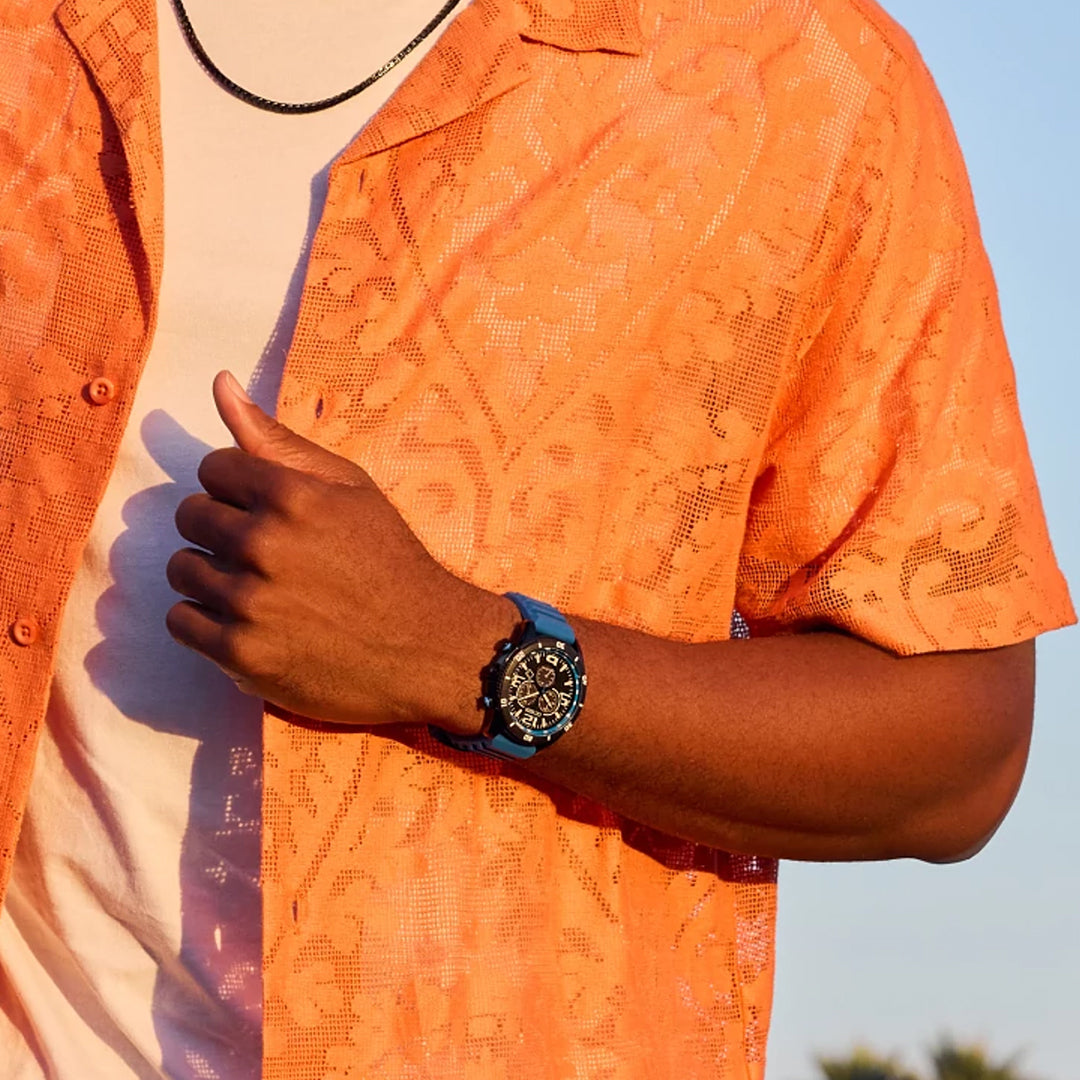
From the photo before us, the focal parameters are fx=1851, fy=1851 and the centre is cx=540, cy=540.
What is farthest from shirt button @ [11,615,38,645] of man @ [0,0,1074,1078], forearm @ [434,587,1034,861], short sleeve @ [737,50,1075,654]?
short sleeve @ [737,50,1075,654]

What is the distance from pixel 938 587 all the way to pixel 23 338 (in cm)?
98

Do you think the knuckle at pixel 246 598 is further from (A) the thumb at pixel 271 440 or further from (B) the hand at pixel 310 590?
(A) the thumb at pixel 271 440

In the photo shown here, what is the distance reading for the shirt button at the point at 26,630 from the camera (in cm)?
181

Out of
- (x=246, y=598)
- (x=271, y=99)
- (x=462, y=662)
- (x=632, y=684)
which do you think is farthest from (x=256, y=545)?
(x=271, y=99)

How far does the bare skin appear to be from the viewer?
5.48 feet

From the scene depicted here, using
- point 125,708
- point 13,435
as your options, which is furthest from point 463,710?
point 13,435

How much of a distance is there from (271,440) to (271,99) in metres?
0.49

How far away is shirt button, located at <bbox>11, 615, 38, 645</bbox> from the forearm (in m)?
0.51

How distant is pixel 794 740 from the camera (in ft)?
6.29

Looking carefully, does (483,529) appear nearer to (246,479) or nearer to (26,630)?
(246,479)

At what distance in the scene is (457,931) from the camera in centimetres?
178

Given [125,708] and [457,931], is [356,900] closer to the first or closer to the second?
[457,931]

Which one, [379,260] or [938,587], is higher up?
[379,260]

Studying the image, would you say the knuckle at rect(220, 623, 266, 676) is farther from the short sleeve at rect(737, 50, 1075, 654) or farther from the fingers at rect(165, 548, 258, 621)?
the short sleeve at rect(737, 50, 1075, 654)
